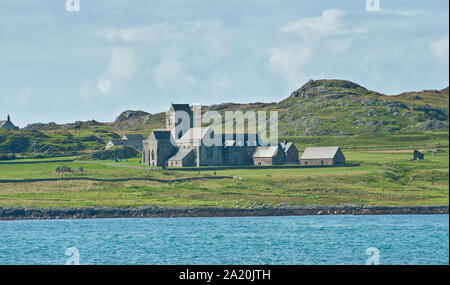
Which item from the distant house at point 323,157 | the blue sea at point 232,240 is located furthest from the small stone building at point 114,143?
the blue sea at point 232,240

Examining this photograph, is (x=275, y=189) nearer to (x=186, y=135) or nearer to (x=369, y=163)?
(x=369, y=163)

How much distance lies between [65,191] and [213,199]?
71.3ft

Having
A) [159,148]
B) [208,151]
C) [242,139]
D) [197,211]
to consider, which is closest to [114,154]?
[159,148]

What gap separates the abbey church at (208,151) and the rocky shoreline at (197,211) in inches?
1415

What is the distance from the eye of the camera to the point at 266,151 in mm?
125125

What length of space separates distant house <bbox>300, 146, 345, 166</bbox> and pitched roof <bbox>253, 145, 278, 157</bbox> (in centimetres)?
533

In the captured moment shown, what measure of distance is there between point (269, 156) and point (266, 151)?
7.52 feet

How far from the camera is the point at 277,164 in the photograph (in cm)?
12325

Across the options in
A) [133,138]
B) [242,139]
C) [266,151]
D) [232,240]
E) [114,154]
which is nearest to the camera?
[232,240]

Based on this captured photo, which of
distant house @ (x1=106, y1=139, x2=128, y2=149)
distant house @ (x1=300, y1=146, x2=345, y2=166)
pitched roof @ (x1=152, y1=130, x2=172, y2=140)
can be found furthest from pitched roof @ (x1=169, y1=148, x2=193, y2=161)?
distant house @ (x1=106, y1=139, x2=128, y2=149)

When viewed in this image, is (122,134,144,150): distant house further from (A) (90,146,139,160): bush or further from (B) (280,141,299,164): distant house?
(B) (280,141,299,164): distant house

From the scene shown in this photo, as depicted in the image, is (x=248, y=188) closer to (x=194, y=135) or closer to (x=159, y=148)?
(x=194, y=135)

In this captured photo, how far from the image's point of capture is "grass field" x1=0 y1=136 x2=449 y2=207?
294 feet
